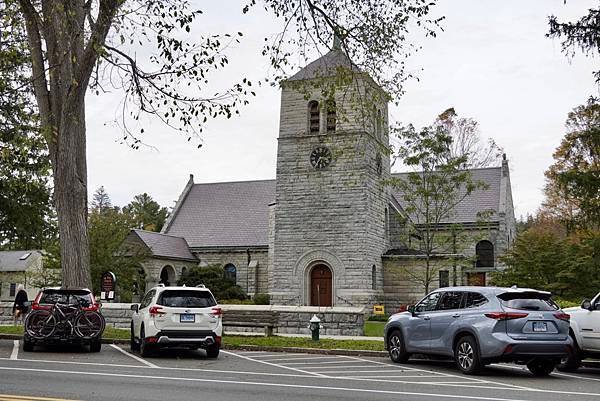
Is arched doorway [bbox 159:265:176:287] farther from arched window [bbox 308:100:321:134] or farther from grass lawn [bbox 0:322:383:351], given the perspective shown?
grass lawn [bbox 0:322:383:351]

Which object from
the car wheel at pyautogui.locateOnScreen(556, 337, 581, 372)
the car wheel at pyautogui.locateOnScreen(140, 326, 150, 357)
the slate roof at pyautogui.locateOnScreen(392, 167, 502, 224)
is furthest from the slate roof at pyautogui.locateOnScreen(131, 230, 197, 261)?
the car wheel at pyautogui.locateOnScreen(556, 337, 581, 372)

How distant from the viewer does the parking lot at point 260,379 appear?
943 centimetres

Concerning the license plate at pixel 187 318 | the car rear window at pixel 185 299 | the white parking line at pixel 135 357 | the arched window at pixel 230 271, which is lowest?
the white parking line at pixel 135 357

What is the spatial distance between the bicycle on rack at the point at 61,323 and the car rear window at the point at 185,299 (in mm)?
1797

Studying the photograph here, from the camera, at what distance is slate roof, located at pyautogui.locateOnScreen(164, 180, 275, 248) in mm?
45863

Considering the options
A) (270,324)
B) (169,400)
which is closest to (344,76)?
(270,324)

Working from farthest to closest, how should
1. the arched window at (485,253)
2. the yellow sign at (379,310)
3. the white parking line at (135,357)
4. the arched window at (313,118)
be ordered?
the arched window at (485,253), the arched window at (313,118), the yellow sign at (379,310), the white parking line at (135,357)

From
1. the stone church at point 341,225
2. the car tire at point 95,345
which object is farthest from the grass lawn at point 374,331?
the car tire at point 95,345

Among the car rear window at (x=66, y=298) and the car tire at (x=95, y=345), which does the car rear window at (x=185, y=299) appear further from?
the car rear window at (x=66, y=298)

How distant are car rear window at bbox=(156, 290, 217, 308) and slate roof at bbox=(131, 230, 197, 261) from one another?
25648 mm

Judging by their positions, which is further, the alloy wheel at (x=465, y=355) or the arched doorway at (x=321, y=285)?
the arched doorway at (x=321, y=285)

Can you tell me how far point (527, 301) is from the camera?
12.5 meters

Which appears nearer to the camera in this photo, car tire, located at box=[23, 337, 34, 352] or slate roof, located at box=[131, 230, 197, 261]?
car tire, located at box=[23, 337, 34, 352]

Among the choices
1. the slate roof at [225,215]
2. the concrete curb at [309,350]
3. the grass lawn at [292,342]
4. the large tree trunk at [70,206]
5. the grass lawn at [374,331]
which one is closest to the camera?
the concrete curb at [309,350]
